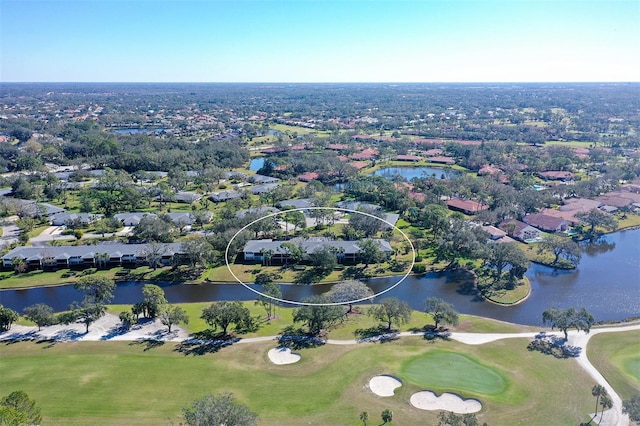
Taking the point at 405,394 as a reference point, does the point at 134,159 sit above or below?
above

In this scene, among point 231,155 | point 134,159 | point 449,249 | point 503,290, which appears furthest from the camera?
point 231,155

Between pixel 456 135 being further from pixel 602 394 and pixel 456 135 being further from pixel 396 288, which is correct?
pixel 602 394

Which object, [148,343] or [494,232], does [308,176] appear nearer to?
[494,232]

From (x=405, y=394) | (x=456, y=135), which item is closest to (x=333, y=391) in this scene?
(x=405, y=394)

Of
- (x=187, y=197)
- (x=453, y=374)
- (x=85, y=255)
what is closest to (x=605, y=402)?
(x=453, y=374)

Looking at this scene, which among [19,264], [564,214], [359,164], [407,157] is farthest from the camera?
[407,157]

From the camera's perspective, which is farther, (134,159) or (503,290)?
(134,159)

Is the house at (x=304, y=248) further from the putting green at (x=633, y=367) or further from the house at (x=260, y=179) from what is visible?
the house at (x=260, y=179)
